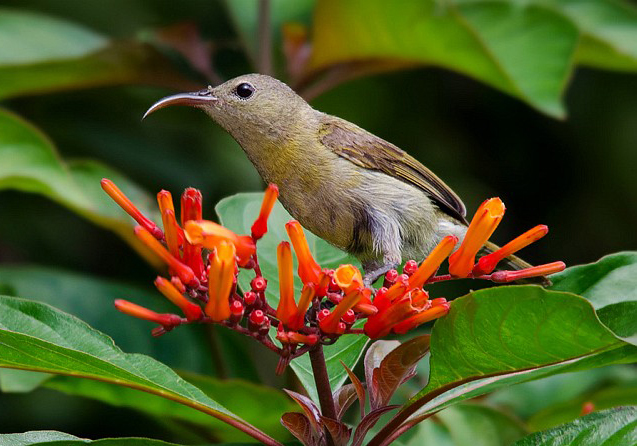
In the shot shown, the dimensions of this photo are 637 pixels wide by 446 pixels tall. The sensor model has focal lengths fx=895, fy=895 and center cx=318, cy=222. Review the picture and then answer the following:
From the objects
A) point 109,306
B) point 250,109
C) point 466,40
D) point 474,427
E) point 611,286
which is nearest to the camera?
point 611,286

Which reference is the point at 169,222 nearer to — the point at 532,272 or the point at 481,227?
the point at 481,227

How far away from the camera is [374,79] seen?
4.98 meters

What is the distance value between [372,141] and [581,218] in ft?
7.81

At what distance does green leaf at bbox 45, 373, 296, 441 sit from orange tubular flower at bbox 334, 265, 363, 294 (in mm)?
948

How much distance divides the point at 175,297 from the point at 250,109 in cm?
90

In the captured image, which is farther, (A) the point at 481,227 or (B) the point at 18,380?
(B) the point at 18,380

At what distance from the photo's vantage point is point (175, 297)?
5.83 feet

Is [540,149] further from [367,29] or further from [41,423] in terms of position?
[41,423]

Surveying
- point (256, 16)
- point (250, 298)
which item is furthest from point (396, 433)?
point (256, 16)

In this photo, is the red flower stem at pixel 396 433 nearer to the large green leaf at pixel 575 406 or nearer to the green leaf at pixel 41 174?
the large green leaf at pixel 575 406

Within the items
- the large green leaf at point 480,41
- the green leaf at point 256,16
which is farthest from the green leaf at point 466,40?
the green leaf at point 256,16

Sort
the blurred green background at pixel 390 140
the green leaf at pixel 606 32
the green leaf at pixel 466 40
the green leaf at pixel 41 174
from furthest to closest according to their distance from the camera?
the blurred green background at pixel 390 140 < the green leaf at pixel 606 32 < the green leaf at pixel 466 40 < the green leaf at pixel 41 174

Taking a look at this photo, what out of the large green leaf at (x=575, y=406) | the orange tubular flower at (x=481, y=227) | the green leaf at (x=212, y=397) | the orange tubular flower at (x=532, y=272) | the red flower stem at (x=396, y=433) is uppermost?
the orange tubular flower at (x=481, y=227)

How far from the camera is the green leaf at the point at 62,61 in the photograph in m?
3.58
